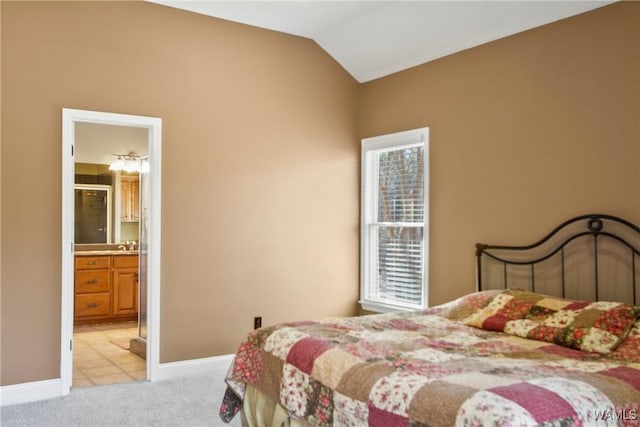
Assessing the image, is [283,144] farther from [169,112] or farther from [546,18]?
[546,18]

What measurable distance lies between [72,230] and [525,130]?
3.19m

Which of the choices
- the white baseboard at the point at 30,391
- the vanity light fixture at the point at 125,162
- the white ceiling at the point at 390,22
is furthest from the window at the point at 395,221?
the vanity light fixture at the point at 125,162

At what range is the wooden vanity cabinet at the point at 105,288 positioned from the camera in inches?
259

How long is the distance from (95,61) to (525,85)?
3.00m

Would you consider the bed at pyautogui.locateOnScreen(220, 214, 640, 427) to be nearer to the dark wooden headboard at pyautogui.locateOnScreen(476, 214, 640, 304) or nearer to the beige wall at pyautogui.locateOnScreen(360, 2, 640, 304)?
the dark wooden headboard at pyautogui.locateOnScreen(476, 214, 640, 304)

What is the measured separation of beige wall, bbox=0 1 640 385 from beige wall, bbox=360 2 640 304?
0.01 m

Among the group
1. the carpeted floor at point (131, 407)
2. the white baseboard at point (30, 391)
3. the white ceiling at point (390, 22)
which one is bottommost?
the carpeted floor at point (131, 407)

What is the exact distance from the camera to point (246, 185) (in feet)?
15.4

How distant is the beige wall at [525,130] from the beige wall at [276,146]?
1 cm

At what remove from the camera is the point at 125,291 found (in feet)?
22.4

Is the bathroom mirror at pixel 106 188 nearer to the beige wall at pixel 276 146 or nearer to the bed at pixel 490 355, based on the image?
the beige wall at pixel 276 146

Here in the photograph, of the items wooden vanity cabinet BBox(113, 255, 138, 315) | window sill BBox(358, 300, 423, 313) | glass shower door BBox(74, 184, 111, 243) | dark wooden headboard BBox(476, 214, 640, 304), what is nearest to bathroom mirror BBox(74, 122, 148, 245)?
glass shower door BBox(74, 184, 111, 243)

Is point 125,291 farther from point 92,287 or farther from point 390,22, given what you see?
point 390,22

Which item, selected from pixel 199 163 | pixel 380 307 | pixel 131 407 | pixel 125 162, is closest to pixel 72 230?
pixel 199 163
